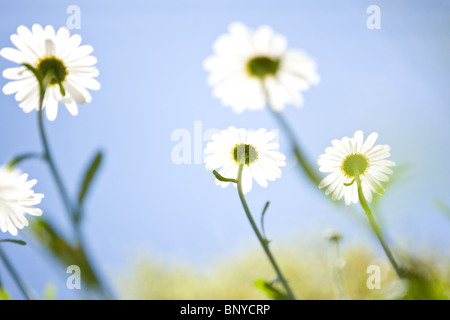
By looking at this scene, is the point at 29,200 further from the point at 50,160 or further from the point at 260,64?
the point at 260,64

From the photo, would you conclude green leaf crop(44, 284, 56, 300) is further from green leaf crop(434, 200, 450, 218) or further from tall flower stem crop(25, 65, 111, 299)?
green leaf crop(434, 200, 450, 218)

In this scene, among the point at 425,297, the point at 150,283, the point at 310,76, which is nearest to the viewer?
the point at 425,297

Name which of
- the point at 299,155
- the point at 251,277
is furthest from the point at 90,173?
the point at 251,277

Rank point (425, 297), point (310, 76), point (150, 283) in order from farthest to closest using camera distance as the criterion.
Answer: point (150, 283) → point (310, 76) → point (425, 297)

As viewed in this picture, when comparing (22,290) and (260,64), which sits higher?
(260,64)
